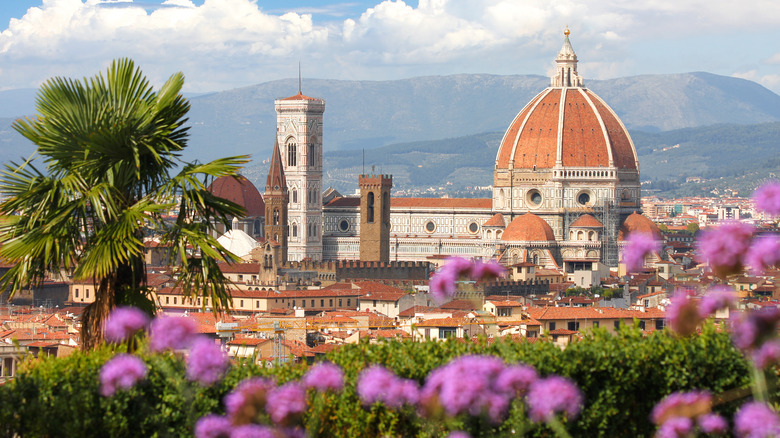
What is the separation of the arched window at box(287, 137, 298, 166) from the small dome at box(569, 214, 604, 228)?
67.3ft

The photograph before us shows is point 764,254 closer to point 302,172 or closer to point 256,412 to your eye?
point 256,412

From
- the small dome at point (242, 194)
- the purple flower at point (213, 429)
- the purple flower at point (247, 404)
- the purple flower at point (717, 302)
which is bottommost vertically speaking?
the purple flower at point (213, 429)

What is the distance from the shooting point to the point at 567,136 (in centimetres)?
10262

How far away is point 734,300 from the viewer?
821 cm

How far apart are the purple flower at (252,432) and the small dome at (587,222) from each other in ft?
290

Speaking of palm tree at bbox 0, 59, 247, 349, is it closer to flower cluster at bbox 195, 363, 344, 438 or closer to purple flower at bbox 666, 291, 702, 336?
flower cluster at bbox 195, 363, 344, 438

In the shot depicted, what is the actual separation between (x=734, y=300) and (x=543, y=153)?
9542 centimetres

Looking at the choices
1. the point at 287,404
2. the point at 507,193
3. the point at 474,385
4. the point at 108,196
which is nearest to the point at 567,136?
the point at 507,193

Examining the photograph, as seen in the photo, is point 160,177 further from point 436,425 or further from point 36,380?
point 436,425

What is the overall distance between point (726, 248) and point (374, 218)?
94.2 metres

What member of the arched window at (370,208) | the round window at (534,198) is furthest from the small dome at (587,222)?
the arched window at (370,208)

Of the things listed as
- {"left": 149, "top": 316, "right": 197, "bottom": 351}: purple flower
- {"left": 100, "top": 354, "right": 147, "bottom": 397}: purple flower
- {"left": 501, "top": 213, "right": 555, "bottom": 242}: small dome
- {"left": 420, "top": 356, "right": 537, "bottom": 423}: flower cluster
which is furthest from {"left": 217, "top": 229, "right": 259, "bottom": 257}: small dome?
{"left": 420, "top": 356, "right": 537, "bottom": 423}: flower cluster

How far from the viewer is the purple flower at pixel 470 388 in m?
7.69

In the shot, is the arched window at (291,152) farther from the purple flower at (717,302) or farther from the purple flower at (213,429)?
the purple flower at (717,302)
